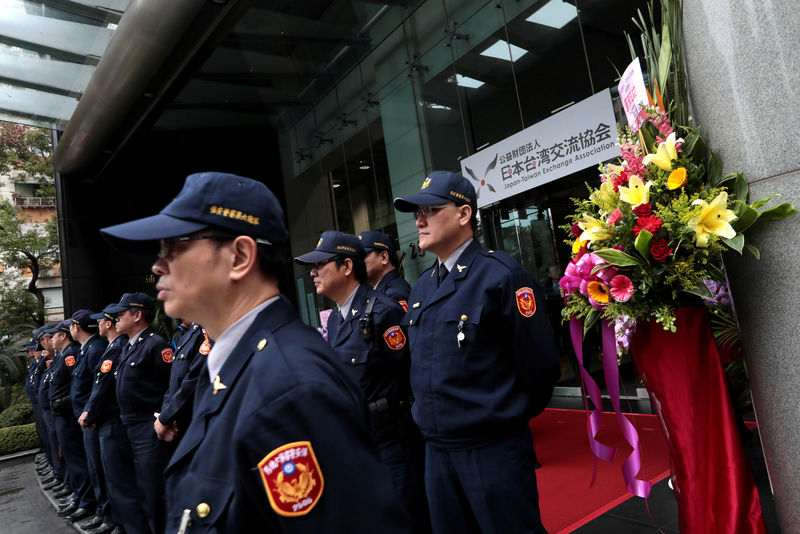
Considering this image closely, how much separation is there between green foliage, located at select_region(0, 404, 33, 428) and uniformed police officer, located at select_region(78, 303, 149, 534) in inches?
359

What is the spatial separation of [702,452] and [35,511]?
7.29 meters

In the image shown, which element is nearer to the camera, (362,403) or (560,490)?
(362,403)

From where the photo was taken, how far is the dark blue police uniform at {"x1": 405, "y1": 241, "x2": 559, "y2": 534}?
2.03m

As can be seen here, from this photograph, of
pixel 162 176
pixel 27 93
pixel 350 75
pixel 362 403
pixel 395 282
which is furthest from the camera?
pixel 162 176

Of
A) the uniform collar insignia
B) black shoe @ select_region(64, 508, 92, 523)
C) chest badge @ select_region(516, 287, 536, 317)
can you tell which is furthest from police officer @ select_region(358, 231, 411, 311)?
black shoe @ select_region(64, 508, 92, 523)

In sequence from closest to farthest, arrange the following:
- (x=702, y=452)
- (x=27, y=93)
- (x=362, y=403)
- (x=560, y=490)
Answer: (x=362, y=403), (x=702, y=452), (x=560, y=490), (x=27, y=93)

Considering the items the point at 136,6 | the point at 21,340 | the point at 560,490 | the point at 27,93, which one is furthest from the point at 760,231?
the point at 21,340

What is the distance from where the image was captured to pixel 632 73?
79.7 inches

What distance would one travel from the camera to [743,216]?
1624 millimetres

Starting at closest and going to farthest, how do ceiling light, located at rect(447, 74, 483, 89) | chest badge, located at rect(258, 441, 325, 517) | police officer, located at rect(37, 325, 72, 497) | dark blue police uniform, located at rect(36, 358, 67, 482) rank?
1. chest badge, located at rect(258, 441, 325, 517)
2. police officer, located at rect(37, 325, 72, 497)
3. dark blue police uniform, located at rect(36, 358, 67, 482)
4. ceiling light, located at rect(447, 74, 483, 89)

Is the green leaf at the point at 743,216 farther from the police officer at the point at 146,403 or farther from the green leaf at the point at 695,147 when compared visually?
the police officer at the point at 146,403

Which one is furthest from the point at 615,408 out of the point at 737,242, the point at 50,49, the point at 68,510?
the point at 50,49

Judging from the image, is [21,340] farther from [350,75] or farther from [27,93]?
[350,75]

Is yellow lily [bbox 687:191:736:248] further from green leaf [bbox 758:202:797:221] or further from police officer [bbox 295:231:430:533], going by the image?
police officer [bbox 295:231:430:533]
